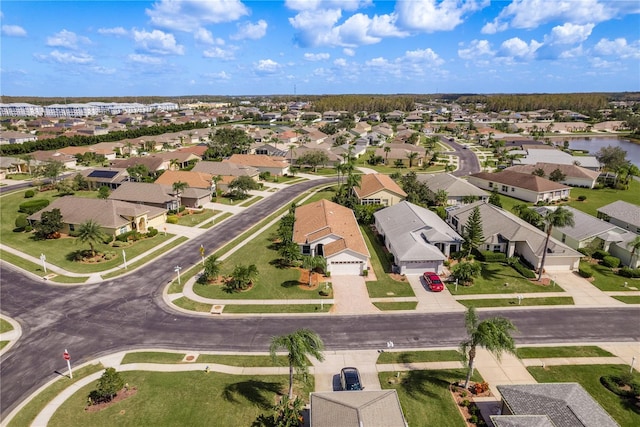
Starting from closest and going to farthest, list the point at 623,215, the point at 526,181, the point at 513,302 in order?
1. the point at 513,302
2. the point at 623,215
3. the point at 526,181

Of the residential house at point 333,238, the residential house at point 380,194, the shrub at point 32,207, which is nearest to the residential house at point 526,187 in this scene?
the residential house at point 380,194

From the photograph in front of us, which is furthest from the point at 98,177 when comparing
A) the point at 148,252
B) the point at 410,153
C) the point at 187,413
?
the point at 410,153

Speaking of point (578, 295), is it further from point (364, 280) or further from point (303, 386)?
point (303, 386)

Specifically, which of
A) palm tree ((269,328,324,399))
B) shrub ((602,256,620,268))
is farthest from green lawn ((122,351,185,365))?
shrub ((602,256,620,268))

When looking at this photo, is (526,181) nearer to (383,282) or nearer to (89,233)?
(383,282)

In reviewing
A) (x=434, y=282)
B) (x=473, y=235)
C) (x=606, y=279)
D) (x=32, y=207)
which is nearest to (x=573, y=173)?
(x=606, y=279)

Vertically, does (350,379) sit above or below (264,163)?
below
